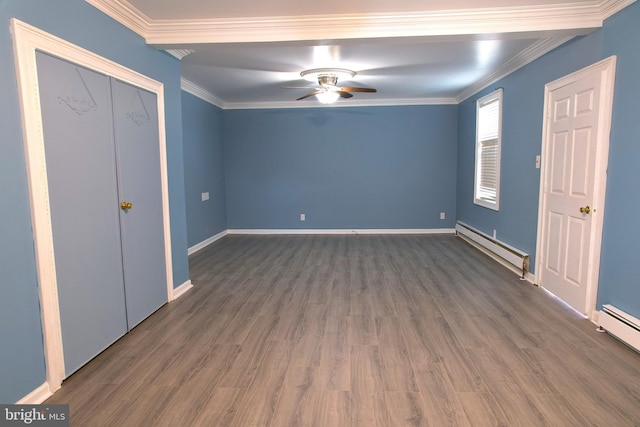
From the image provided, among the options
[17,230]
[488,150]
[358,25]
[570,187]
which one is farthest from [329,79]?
[17,230]

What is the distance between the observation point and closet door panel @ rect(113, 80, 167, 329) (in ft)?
9.33

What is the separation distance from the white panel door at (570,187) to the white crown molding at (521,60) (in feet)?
1.49

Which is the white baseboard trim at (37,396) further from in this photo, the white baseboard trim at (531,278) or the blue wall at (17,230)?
the white baseboard trim at (531,278)

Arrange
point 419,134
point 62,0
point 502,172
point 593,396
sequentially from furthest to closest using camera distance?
1. point 419,134
2. point 502,172
3. point 62,0
4. point 593,396

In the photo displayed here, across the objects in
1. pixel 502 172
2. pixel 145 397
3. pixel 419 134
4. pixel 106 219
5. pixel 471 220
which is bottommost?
pixel 145 397

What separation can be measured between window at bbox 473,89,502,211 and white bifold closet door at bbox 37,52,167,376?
4266mm

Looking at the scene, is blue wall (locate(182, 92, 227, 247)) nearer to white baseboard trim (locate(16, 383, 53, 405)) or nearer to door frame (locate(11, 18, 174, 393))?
door frame (locate(11, 18, 174, 393))

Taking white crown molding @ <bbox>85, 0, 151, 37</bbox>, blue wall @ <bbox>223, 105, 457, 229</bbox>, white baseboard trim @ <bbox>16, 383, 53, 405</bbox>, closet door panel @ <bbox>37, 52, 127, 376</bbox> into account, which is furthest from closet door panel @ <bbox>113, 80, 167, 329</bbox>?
blue wall @ <bbox>223, 105, 457, 229</bbox>

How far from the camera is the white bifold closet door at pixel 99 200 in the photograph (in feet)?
7.26

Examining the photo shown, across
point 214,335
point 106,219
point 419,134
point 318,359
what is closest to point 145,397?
point 214,335

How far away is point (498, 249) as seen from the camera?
4.87 m

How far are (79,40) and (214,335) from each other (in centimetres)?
226

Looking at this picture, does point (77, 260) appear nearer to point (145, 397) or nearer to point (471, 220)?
point (145, 397)

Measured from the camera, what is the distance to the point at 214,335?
9.53 ft
